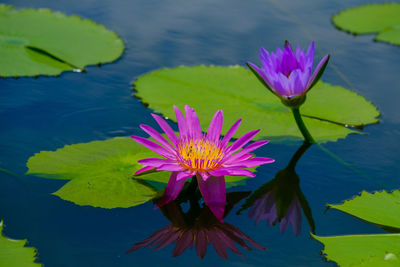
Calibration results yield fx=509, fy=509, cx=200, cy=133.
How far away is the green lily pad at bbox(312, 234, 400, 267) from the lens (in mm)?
1615

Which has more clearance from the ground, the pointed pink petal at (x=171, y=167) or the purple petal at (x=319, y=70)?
the purple petal at (x=319, y=70)

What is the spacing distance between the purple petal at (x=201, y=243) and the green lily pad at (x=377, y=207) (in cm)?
53

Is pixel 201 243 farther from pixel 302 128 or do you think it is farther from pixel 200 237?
pixel 302 128

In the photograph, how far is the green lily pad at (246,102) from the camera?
2.57 m

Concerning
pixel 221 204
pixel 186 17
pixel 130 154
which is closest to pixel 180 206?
pixel 221 204

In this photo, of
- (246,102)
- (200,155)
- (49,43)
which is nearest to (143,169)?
(200,155)

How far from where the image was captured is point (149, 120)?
2566 millimetres

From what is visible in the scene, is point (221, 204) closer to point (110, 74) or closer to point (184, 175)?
point (184, 175)

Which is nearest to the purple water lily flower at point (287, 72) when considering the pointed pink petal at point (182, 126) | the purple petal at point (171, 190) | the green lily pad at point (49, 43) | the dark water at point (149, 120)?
the dark water at point (149, 120)

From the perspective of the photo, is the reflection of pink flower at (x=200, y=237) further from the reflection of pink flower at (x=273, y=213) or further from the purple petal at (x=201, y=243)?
the reflection of pink flower at (x=273, y=213)

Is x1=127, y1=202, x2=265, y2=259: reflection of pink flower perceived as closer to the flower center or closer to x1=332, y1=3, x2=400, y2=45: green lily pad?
the flower center

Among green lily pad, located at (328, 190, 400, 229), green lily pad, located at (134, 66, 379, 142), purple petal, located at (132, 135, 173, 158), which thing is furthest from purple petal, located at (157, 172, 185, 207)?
green lily pad, located at (134, 66, 379, 142)

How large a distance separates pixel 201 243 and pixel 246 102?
1.20 m

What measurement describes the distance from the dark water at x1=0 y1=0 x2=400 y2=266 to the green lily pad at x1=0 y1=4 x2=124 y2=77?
0.10m
